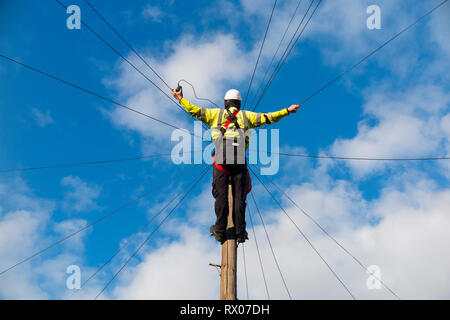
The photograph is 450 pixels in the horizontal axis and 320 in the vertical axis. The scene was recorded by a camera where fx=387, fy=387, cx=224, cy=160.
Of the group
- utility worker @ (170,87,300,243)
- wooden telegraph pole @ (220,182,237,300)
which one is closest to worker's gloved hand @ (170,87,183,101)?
utility worker @ (170,87,300,243)

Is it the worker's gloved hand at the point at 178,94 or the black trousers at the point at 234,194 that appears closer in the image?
the black trousers at the point at 234,194

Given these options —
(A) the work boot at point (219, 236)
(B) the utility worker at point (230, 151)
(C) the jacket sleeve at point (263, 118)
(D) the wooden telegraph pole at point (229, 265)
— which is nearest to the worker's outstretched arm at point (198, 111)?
(B) the utility worker at point (230, 151)

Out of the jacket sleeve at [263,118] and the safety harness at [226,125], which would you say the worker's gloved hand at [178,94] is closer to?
the safety harness at [226,125]

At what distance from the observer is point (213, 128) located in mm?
5594

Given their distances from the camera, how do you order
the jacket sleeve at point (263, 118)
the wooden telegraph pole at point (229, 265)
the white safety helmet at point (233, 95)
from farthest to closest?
the white safety helmet at point (233, 95), the jacket sleeve at point (263, 118), the wooden telegraph pole at point (229, 265)

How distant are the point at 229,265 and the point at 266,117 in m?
2.20

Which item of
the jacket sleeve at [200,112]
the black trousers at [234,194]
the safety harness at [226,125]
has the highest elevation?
the jacket sleeve at [200,112]

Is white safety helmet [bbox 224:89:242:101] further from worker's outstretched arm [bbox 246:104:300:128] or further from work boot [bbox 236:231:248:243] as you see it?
work boot [bbox 236:231:248:243]

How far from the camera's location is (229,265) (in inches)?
212

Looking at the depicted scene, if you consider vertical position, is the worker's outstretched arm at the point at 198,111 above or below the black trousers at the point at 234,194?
above

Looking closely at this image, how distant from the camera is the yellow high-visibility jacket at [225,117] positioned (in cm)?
562

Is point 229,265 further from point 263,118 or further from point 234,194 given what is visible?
point 263,118
